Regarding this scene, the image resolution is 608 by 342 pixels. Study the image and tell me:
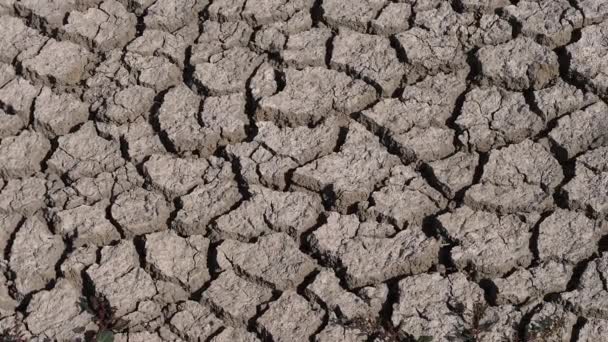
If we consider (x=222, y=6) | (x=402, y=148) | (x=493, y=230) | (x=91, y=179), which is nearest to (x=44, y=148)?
(x=91, y=179)

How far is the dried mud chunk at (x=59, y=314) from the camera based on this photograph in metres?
2.84

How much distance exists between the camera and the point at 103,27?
3652mm

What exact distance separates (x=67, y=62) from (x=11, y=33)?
29 cm

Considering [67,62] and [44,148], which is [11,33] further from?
[44,148]

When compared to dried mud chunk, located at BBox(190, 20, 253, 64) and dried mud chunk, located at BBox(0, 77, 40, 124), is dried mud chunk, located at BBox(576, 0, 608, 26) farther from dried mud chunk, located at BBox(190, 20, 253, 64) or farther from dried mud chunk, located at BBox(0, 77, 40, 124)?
dried mud chunk, located at BBox(0, 77, 40, 124)

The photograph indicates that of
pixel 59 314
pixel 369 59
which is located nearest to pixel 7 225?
pixel 59 314

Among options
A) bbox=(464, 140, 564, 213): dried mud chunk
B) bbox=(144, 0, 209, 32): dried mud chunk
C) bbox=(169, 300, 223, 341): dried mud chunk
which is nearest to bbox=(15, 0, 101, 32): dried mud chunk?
bbox=(144, 0, 209, 32): dried mud chunk

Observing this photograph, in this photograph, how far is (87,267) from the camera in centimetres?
296

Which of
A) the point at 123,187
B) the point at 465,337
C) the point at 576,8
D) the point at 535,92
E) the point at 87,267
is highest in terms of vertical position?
the point at 576,8

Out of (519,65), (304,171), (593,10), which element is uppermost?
(593,10)

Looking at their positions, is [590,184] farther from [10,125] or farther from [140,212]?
[10,125]

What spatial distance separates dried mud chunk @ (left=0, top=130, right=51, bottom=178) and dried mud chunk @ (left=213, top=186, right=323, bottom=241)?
64cm

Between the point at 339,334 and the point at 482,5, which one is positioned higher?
the point at 482,5

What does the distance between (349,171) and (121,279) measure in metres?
0.70
